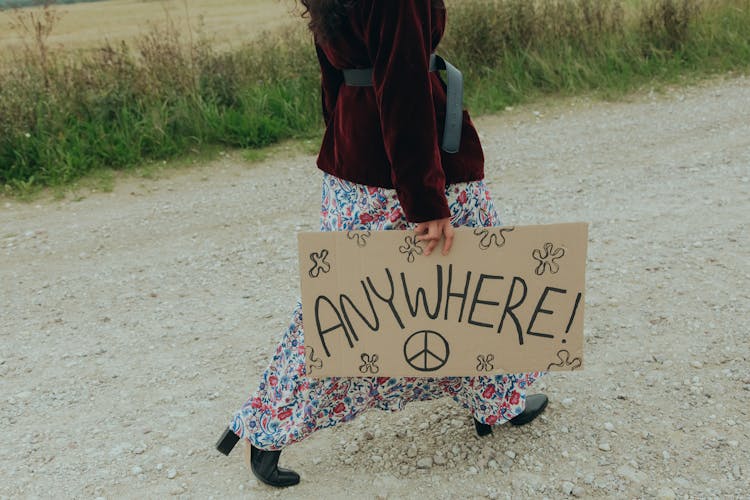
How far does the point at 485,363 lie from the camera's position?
253 cm

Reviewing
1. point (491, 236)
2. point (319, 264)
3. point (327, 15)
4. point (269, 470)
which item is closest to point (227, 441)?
point (269, 470)

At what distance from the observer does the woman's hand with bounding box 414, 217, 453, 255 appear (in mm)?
2357

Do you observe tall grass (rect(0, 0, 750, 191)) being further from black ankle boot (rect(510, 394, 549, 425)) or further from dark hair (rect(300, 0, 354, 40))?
dark hair (rect(300, 0, 354, 40))

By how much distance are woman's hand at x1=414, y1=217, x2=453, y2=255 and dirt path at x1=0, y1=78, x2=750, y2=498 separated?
0.82 meters

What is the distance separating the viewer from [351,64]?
2.39 metres

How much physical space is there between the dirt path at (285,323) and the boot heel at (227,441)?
10cm

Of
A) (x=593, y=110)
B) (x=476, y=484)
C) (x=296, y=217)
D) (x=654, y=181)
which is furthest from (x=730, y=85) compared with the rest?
(x=476, y=484)

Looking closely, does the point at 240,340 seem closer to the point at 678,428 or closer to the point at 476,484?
the point at 476,484

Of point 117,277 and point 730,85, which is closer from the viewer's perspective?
point 117,277

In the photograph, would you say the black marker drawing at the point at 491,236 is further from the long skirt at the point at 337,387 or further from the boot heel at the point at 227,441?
the boot heel at the point at 227,441

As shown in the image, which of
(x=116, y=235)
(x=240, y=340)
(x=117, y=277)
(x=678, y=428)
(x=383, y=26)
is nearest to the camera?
(x=383, y=26)

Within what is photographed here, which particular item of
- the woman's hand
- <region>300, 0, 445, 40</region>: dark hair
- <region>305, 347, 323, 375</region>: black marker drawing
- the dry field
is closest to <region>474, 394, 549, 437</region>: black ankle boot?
<region>305, 347, 323, 375</region>: black marker drawing

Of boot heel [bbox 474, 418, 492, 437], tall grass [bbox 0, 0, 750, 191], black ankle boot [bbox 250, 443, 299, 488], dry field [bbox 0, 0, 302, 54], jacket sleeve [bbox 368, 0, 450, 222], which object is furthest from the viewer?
dry field [bbox 0, 0, 302, 54]

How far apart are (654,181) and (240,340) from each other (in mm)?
2906
